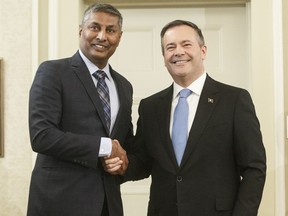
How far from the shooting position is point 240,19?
8.84 feet

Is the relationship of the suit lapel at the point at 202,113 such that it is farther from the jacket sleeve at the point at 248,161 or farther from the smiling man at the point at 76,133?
the smiling man at the point at 76,133

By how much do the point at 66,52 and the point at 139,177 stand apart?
94 cm

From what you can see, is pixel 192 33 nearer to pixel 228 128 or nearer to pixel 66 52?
pixel 228 128

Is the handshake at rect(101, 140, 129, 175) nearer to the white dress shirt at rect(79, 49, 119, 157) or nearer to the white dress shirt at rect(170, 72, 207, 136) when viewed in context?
the white dress shirt at rect(79, 49, 119, 157)

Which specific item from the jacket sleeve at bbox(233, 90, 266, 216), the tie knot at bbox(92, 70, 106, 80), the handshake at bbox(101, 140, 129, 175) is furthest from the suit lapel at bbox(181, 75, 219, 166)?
the tie knot at bbox(92, 70, 106, 80)

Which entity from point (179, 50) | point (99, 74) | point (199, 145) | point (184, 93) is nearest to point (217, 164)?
point (199, 145)

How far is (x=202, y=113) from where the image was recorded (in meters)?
1.70

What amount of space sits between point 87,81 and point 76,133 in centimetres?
21

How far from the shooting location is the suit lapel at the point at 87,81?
1684 millimetres

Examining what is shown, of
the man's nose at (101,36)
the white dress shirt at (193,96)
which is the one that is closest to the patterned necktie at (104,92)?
the man's nose at (101,36)

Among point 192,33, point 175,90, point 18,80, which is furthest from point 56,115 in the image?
point 18,80

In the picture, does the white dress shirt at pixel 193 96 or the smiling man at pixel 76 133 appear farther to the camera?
the white dress shirt at pixel 193 96

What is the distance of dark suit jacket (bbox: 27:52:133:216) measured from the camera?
1.60 meters

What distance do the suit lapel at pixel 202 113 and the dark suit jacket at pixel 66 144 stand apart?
321 millimetres
